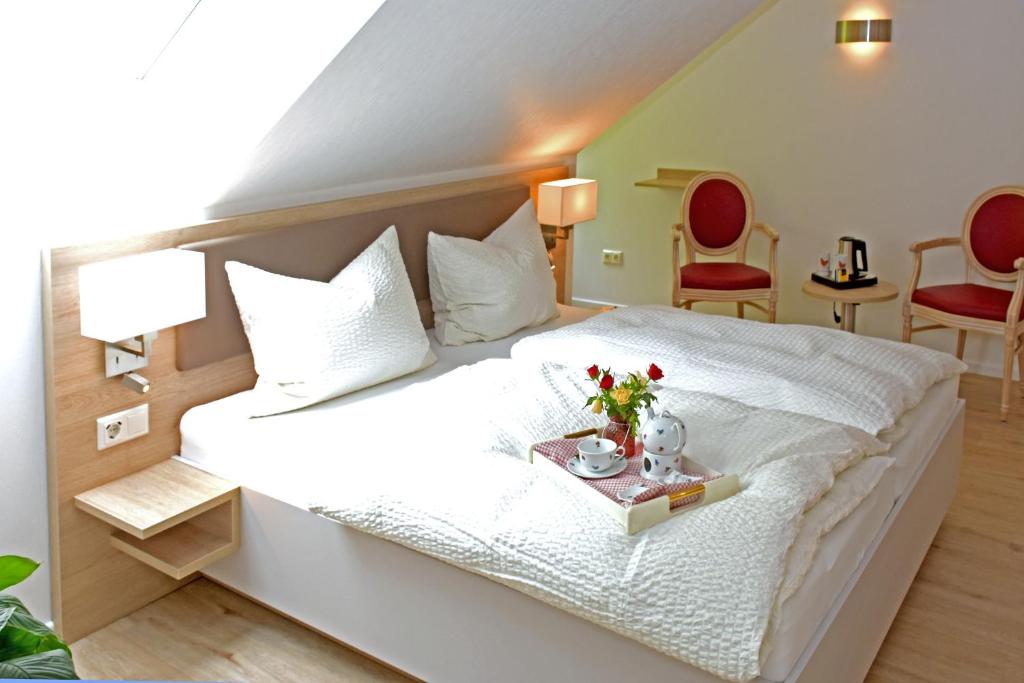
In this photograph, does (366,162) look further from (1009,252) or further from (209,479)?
(1009,252)

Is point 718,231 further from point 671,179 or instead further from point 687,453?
point 687,453

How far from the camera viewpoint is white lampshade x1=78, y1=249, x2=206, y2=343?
245cm

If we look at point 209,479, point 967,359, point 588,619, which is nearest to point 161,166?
point 209,479

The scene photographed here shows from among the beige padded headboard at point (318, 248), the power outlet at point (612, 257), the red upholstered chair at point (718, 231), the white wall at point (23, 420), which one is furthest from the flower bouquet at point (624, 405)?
the power outlet at point (612, 257)

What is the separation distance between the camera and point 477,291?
12.0 ft

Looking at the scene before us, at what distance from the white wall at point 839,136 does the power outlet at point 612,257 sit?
0.06m

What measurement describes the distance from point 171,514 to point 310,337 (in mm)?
643

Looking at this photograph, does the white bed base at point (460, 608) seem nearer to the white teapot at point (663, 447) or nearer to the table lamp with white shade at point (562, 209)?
the white teapot at point (663, 447)

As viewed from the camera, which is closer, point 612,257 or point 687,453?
point 687,453

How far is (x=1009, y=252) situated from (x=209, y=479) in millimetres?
3492

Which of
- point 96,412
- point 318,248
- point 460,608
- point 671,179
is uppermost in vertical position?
point 671,179

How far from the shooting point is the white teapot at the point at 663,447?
2.29 meters

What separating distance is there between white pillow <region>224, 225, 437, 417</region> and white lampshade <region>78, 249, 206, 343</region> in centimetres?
23

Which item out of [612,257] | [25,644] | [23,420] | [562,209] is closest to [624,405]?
[23,420]
